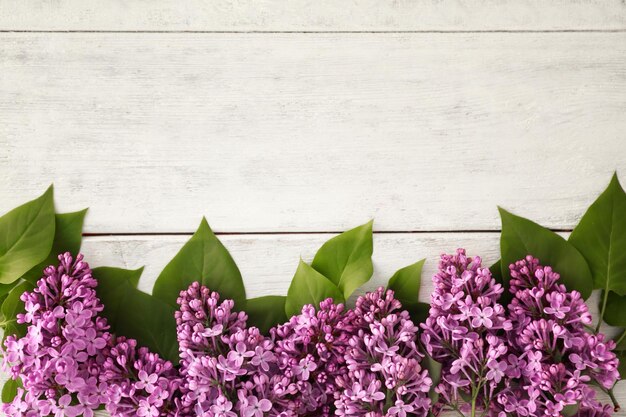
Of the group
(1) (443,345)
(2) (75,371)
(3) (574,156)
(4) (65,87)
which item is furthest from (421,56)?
(2) (75,371)

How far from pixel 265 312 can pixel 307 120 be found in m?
0.28

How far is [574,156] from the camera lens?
781 mm

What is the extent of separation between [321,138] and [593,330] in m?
0.47

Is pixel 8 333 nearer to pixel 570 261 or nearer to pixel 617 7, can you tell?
pixel 570 261

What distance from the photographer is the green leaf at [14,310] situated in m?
0.75

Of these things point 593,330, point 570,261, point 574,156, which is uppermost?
point 574,156

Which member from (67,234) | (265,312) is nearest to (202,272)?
(265,312)

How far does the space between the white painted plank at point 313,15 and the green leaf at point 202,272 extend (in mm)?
316

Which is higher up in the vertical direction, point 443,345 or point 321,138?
point 321,138

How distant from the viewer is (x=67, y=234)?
787mm

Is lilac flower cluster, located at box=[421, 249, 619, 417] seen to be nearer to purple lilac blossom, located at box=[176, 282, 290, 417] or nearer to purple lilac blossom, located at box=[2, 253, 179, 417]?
purple lilac blossom, located at box=[176, 282, 290, 417]

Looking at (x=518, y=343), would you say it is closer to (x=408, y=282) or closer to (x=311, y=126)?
(x=408, y=282)

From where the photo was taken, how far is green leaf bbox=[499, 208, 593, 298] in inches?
29.7

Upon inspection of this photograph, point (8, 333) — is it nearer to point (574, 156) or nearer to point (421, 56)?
point (421, 56)
